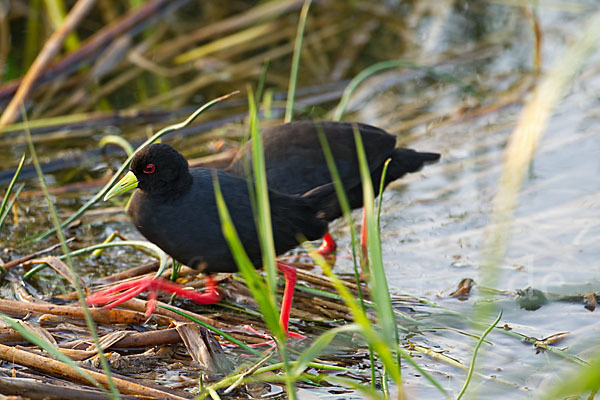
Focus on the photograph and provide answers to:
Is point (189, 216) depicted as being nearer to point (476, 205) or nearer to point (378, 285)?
point (378, 285)

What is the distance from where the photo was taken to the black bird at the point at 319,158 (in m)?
3.88

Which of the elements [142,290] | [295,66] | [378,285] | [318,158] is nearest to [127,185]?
[142,290]

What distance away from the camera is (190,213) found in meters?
3.28

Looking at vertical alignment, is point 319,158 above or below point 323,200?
above

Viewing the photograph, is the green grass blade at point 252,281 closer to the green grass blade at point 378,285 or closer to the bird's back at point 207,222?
the green grass blade at point 378,285

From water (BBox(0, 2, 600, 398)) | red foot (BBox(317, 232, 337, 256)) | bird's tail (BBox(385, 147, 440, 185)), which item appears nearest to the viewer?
water (BBox(0, 2, 600, 398))

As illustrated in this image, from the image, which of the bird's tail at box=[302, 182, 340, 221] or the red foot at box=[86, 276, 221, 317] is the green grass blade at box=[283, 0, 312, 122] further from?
the red foot at box=[86, 276, 221, 317]

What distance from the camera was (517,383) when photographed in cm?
303

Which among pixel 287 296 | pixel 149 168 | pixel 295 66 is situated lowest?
pixel 287 296

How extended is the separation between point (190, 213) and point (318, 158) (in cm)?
90

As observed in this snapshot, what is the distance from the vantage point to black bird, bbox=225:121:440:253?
3.88m

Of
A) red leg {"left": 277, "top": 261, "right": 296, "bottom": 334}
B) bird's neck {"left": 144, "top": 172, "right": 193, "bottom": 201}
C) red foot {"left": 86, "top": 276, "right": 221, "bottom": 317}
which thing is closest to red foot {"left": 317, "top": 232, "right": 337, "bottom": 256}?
red leg {"left": 277, "top": 261, "right": 296, "bottom": 334}

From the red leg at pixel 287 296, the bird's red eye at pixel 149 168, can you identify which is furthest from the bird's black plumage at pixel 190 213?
the red leg at pixel 287 296

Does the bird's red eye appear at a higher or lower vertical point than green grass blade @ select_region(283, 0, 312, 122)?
lower
